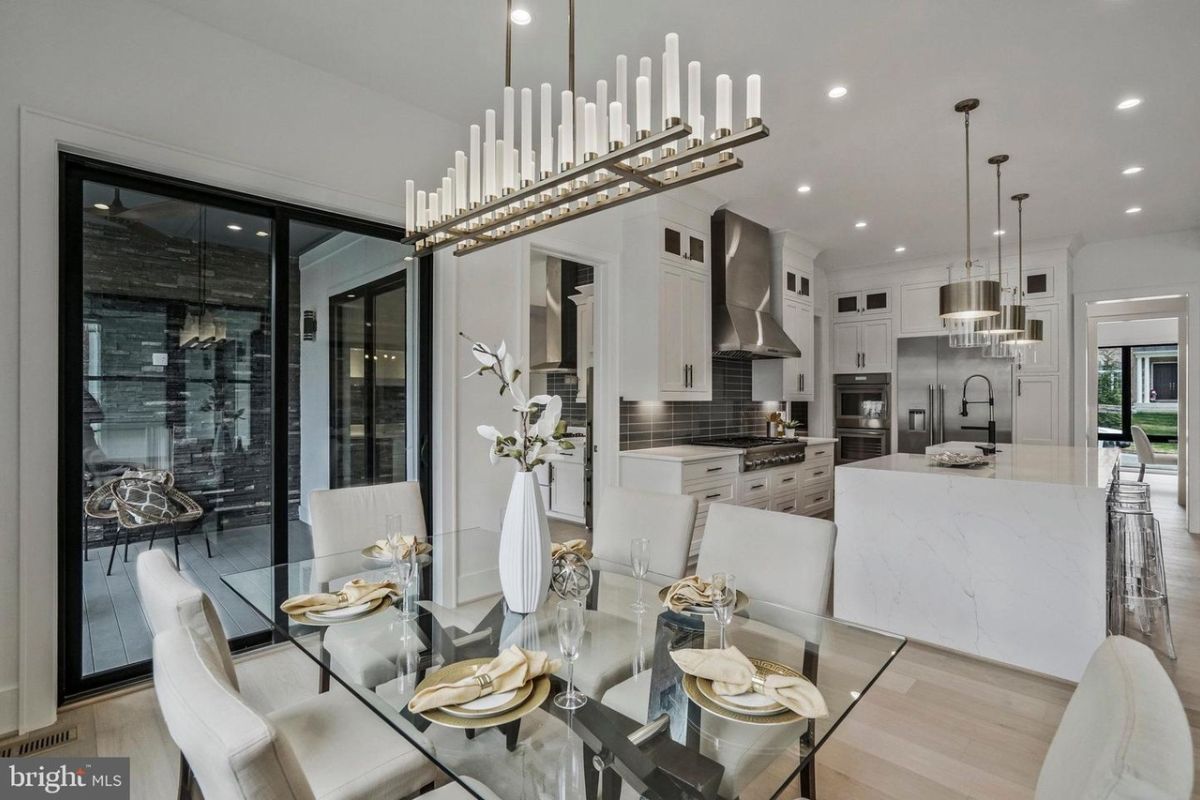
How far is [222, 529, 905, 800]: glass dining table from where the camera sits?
99 centimetres

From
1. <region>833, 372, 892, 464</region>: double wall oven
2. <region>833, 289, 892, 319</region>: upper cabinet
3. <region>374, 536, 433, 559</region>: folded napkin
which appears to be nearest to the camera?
<region>374, 536, 433, 559</region>: folded napkin

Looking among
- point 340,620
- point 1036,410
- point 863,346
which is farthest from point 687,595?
point 863,346

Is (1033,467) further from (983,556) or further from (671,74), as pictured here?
(671,74)

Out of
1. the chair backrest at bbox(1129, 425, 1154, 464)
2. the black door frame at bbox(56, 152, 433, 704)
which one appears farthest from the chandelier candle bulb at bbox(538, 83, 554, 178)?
the chair backrest at bbox(1129, 425, 1154, 464)

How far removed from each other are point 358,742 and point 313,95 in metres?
2.92

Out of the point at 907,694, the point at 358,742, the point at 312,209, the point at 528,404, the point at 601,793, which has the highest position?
the point at 312,209

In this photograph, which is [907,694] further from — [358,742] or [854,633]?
[358,742]

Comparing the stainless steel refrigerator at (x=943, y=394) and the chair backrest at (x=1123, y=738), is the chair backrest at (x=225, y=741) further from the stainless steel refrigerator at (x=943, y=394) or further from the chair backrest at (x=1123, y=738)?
the stainless steel refrigerator at (x=943, y=394)

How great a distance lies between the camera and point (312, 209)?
2.93m

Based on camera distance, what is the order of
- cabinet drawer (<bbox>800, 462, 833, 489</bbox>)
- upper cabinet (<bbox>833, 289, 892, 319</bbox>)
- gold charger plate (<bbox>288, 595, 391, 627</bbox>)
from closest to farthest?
gold charger plate (<bbox>288, 595, 391, 627</bbox>) → cabinet drawer (<bbox>800, 462, 833, 489</bbox>) → upper cabinet (<bbox>833, 289, 892, 319</bbox>)

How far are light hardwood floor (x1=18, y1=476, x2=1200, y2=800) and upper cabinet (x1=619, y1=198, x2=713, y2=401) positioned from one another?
2436 mm

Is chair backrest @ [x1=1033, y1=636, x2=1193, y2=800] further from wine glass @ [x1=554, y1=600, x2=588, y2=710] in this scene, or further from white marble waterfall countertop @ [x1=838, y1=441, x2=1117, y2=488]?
white marble waterfall countertop @ [x1=838, y1=441, x2=1117, y2=488]

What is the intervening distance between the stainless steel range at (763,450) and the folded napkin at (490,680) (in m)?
3.57

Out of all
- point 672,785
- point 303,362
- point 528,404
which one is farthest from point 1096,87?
point 303,362
